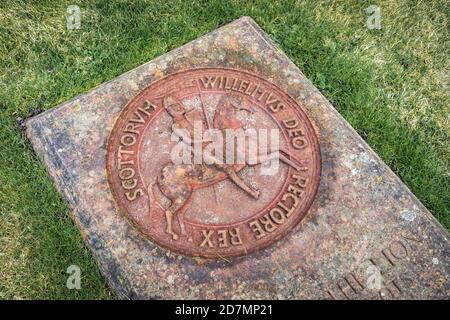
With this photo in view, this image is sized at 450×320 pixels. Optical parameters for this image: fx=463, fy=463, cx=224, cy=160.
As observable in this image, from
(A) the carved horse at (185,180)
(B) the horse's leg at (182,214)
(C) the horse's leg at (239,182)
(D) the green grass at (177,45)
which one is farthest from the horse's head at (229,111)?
(D) the green grass at (177,45)

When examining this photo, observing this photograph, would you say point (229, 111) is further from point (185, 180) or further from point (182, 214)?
point (182, 214)

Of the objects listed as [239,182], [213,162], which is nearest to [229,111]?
[213,162]

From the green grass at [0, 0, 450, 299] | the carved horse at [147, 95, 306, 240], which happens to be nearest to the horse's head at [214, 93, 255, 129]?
the carved horse at [147, 95, 306, 240]

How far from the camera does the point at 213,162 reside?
2.59 m

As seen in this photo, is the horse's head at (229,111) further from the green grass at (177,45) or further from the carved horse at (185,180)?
the green grass at (177,45)

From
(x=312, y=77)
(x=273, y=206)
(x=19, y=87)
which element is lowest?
(x=19, y=87)

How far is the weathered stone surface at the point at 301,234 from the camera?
7.62 ft

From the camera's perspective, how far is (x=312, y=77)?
3.09 m

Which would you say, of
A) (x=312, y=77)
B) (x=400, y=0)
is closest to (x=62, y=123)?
(x=312, y=77)

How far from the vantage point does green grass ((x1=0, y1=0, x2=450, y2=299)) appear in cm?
258

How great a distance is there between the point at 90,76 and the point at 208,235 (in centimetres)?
136

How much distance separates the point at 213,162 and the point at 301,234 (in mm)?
621
